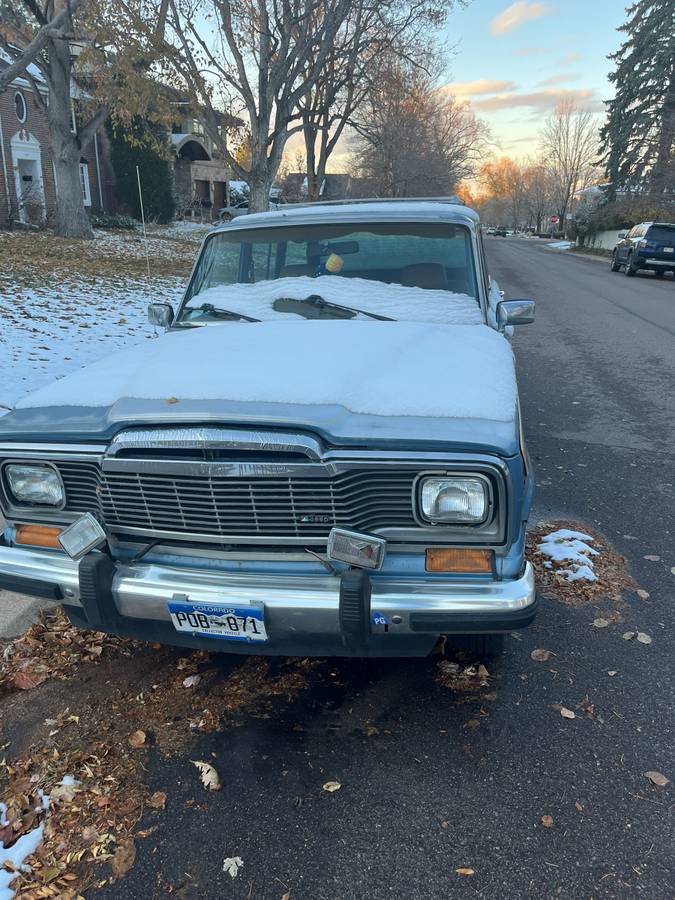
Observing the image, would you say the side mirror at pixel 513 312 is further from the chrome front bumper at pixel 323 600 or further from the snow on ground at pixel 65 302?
the snow on ground at pixel 65 302

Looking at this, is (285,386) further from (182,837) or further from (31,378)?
(31,378)

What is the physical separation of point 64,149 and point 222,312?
1948 centimetres

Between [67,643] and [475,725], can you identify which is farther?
[67,643]

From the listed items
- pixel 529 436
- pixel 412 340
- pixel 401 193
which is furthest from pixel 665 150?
pixel 412 340

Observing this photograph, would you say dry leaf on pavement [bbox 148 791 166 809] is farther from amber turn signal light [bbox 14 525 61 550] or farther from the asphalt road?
amber turn signal light [bbox 14 525 61 550]

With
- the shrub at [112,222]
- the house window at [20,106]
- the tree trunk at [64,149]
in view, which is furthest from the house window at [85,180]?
the tree trunk at [64,149]

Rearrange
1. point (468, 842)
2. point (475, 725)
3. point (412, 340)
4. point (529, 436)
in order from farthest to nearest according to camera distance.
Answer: point (529, 436), point (412, 340), point (475, 725), point (468, 842)

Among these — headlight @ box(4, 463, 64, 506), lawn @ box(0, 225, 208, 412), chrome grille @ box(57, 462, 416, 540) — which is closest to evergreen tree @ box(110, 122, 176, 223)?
lawn @ box(0, 225, 208, 412)

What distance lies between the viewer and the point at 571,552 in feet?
12.4

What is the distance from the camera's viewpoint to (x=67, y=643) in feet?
10.2

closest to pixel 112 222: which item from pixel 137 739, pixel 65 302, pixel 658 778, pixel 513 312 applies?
pixel 65 302

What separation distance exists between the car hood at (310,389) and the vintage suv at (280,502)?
0.01m

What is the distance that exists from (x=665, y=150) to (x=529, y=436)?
39.5m

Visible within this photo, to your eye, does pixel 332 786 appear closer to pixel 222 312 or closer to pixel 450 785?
pixel 450 785
